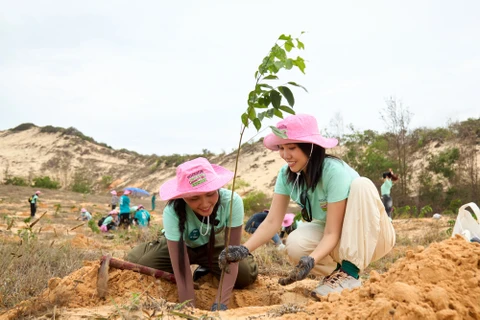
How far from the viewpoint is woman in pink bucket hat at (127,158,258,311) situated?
253 centimetres

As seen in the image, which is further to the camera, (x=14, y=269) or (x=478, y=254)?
(x=14, y=269)

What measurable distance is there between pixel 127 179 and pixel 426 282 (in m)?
30.0

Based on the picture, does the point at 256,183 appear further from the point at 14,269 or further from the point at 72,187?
the point at 14,269

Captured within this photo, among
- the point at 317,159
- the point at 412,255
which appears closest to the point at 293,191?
the point at 317,159

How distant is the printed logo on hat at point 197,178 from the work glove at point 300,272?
71 centimetres

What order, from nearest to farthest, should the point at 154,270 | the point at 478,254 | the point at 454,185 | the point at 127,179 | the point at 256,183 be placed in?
the point at 478,254, the point at 154,270, the point at 454,185, the point at 256,183, the point at 127,179

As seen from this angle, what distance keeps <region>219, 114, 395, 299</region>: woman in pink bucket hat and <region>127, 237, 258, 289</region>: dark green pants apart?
1.38ft

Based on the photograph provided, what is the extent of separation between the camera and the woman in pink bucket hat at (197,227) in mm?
2531

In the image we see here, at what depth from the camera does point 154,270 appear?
2889mm

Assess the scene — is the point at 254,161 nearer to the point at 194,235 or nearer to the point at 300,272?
the point at 194,235

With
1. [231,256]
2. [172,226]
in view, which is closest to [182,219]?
[172,226]

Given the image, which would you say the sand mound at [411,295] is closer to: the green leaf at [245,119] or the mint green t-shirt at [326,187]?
the mint green t-shirt at [326,187]

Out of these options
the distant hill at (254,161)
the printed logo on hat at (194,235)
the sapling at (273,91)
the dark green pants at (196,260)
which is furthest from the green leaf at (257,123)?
the distant hill at (254,161)

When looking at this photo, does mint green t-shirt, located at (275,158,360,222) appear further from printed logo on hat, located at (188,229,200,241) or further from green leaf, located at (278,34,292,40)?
green leaf, located at (278,34,292,40)
